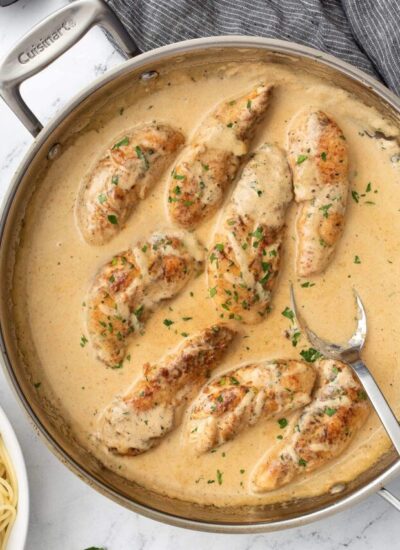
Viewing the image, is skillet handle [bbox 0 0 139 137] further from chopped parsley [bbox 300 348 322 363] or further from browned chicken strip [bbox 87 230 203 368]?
chopped parsley [bbox 300 348 322 363]

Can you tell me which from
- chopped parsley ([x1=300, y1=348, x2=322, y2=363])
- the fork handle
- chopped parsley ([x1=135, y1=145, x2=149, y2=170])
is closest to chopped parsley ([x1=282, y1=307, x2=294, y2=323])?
chopped parsley ([x1=300, y1=348, x2=322, y2=363])

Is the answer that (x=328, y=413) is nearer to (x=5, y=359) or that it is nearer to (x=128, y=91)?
(x=5, y=359)

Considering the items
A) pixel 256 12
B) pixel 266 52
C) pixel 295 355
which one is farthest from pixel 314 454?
pixel 256 12

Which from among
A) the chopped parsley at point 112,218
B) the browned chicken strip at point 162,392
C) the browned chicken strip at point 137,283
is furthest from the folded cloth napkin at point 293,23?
the browned chicken strip at point 162,392

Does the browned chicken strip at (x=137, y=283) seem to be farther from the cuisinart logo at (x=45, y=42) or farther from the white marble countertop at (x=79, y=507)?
the cuisinart logo at (x=45, y=42)

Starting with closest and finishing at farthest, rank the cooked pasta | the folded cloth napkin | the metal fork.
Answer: the metal fork < the folded cloth napkin < the cooked pasta
